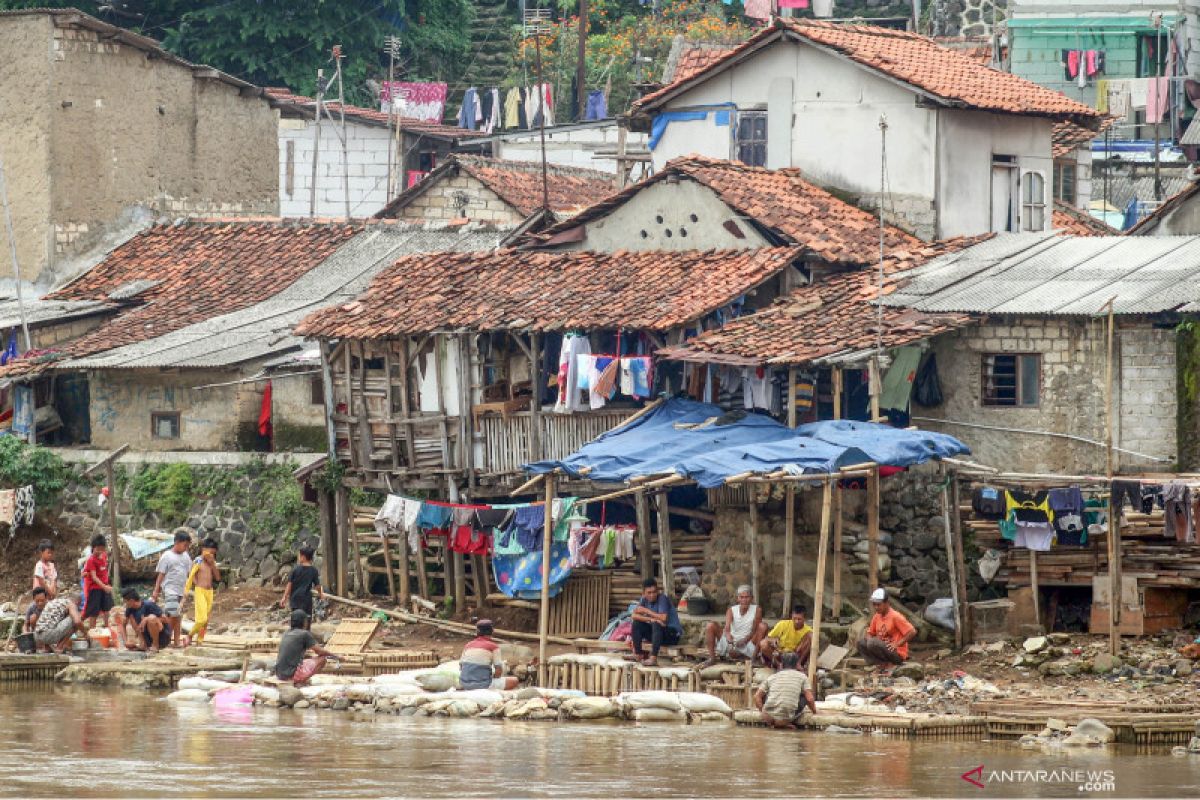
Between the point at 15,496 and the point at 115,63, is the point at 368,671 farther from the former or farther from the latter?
the point at 115,63

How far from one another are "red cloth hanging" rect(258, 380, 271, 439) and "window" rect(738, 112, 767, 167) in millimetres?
6711

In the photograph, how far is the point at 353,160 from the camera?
46.1m

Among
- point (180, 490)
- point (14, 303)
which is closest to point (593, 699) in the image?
point (180, 490)

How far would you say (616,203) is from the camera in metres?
30.2

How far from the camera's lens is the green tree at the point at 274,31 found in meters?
48.9

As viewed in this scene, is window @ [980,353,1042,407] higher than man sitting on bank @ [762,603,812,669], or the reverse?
window @ [980,353,1042,407]

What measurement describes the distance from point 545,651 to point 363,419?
19.2ft

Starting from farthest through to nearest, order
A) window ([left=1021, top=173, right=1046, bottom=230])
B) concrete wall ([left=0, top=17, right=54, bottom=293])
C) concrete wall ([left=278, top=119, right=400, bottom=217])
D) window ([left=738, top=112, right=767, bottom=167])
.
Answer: concrete wall ([left=278, top=119, right=400, bottom=217]), concrete wall ([left=0, top=17, right=54, bottom=293]), window ([left=1021, top=173, right=1046, bottom=230]), window ([left=738, top=112, right=767, bottom=167])

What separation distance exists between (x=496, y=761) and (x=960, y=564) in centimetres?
747

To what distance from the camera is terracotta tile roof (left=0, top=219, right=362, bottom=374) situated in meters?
34.5

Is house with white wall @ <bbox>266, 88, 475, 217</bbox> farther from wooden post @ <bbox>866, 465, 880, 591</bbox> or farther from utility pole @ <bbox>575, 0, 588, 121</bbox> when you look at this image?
wooden post @ <bbox>866, 465, 880, 591</bbox>

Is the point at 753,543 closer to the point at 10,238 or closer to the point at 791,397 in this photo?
the point at 791,397

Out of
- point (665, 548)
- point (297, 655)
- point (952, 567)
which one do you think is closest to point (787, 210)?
point (665, 548)

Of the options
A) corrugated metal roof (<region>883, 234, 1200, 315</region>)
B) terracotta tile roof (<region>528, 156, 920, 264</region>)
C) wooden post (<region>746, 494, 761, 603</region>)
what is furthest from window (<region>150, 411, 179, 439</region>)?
corrugated metal roof (<region>883, 234, 1200, 315</region>)
